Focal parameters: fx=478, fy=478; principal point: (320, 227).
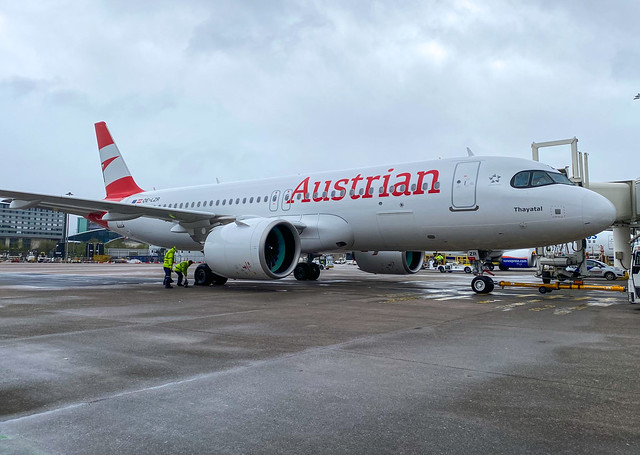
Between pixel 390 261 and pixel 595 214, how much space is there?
7913mm

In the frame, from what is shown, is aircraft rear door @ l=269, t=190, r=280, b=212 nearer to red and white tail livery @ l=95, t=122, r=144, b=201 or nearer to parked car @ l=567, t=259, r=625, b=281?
red and white tail livery @ l=95, t=122, r=144, b=201

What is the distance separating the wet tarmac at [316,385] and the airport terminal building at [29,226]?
432 ft

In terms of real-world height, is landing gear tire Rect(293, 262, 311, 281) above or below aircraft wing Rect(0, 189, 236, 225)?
below

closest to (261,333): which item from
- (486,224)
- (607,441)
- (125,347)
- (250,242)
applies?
(125,347)

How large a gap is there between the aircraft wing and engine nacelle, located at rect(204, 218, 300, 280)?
1.55 meters

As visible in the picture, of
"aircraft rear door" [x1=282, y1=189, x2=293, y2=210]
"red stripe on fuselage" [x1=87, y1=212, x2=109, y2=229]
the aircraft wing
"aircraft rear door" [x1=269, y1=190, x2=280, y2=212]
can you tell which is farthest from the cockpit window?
"red stripe on fuselage" [x1=87, y1=212, x2=109, y2=229]

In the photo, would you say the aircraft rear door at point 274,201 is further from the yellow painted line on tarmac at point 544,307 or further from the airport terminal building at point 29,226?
the airport terminal building at point 29,226

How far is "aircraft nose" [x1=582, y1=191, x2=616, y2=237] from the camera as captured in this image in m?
10.9

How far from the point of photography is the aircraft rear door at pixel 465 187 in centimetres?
1225

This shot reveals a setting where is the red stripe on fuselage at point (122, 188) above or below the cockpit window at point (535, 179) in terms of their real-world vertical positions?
above

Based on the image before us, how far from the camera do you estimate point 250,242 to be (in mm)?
12586

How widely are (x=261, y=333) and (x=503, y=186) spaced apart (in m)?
8.12

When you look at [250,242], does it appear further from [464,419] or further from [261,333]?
[464,419]

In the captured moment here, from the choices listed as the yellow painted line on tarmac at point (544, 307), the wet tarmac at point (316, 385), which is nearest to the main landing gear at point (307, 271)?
the yellow painted line on tarmac at point (544, 307)
